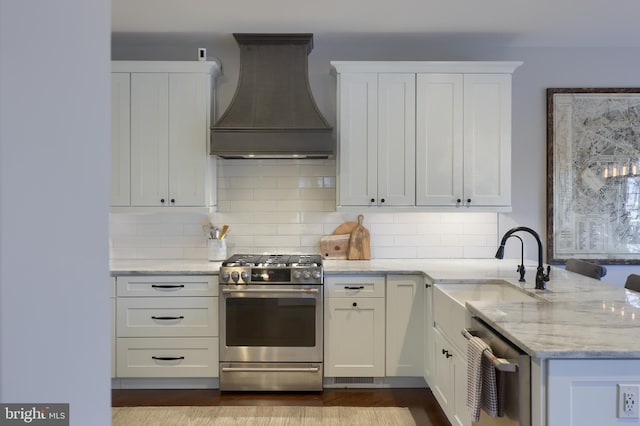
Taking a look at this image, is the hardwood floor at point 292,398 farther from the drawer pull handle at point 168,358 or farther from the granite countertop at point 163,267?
the granite countertop at point 163,267

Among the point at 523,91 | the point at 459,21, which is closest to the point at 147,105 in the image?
the point at 459,21

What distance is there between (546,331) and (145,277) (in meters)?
2.70

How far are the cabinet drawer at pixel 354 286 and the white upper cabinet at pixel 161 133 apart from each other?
1.17 metres

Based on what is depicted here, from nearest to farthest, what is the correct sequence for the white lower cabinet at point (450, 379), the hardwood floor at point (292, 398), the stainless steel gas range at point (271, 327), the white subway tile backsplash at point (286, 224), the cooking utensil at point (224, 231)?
the white lower cabinet at point (450, 379) → the hardwood floor at point (292, 398) → the stainless steel gas range at point (271, 327) → the cooking utensil at point (224, 231) → the white subway tile backsplash at point (286, 224)

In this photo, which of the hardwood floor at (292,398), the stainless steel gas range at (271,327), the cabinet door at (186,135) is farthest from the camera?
the cabinet door at (186,135)

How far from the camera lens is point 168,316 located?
133 inches

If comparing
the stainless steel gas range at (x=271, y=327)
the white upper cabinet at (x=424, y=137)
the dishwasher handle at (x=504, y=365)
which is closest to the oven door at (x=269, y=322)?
the stainless steel gas range at (x=271, y=327)

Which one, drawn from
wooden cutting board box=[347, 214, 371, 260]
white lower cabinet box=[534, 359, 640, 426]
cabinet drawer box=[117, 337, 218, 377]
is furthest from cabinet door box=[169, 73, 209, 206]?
white lower cabinet box=[534, 359, 640, 426]

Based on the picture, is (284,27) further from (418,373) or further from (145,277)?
(418,373)

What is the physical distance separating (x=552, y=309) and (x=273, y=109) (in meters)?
2.36

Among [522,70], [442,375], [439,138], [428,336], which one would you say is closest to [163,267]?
[428,336]

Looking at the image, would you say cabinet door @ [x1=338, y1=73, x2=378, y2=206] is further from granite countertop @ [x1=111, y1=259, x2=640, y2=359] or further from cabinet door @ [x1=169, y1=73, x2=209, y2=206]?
cabinet door @ [x1=169, y1=73, x2=209, y2=206]

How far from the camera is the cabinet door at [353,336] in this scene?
3.40 m

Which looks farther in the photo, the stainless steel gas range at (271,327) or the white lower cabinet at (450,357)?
the stainless steel gas range at (271,327)
